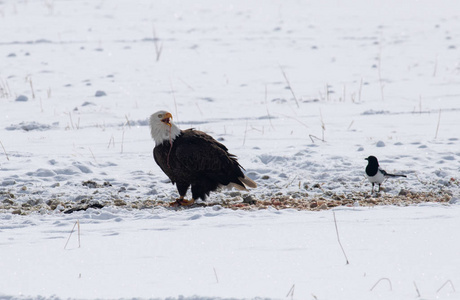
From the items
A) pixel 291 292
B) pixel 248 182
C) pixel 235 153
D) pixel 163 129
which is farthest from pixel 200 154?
pixel 291 292

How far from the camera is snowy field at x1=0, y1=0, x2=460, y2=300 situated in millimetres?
3756

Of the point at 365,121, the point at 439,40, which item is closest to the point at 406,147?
the point at 365,121

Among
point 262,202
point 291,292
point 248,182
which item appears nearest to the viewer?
point 291,292

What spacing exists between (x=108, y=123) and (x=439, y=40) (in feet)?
37.2

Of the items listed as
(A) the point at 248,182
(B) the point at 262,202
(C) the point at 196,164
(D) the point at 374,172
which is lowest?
(B) the point at 262,202

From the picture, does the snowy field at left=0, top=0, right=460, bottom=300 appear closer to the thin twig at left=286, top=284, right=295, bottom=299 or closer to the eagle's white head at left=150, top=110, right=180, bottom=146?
the thin twig at left=286, top=284, right=295, bottom=299

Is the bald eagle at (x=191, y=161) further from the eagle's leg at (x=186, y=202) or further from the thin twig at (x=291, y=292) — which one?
the thin twig at (x=291, y=292)

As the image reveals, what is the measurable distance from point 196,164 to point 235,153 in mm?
1890

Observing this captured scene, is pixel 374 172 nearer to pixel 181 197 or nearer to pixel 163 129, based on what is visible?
pixel 181 197

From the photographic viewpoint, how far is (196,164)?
623 centimetres

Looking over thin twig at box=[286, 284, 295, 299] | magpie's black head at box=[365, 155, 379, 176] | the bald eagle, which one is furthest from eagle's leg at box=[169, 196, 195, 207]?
thin twig at box=[286, 284, 295, 299]

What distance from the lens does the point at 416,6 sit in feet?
84.9

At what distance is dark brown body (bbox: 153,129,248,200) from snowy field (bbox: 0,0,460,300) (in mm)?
218

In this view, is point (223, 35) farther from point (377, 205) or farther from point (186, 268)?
point (186, 268)
